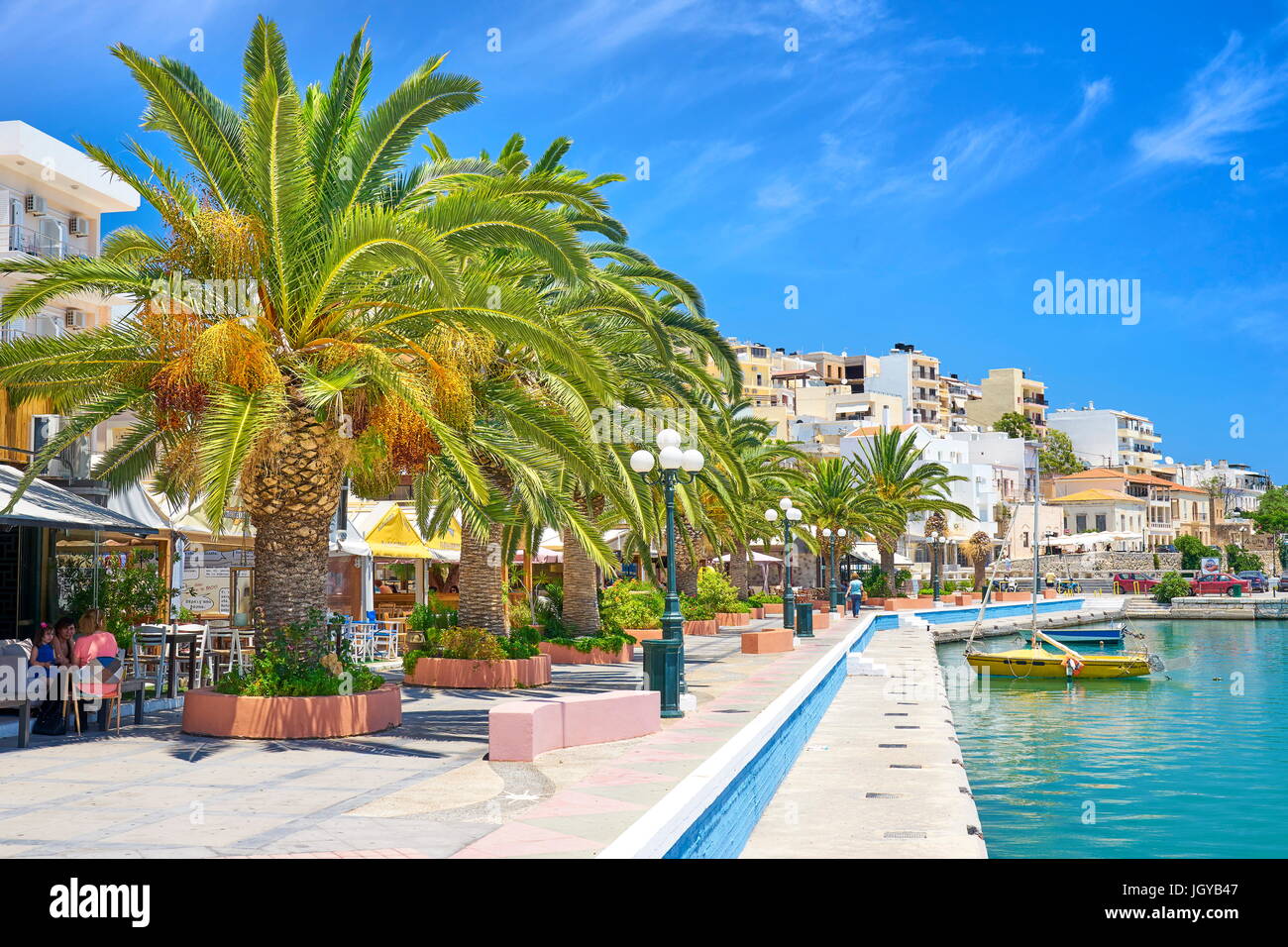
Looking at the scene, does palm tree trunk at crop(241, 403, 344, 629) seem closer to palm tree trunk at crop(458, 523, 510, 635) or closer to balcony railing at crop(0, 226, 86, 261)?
palm tree trunk at crop(458, 523, 510, 635)

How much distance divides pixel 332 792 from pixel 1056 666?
1156 inches

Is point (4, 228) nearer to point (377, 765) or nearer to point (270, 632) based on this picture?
point (270, 632)

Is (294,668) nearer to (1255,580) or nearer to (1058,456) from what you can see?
(1255,580)

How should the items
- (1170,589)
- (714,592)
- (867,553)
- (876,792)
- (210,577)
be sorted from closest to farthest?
1. (876,792)
2. (210,577)
3. (714,592)
4. (867,553)
5. (1170,589)

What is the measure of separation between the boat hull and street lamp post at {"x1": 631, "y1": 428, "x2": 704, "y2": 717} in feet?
70.0

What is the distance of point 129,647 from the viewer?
52.1 ft

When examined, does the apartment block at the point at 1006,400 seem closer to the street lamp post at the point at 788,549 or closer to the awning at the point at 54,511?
the street lamp post at the point at 788,549

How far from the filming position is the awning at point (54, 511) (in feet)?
43.1

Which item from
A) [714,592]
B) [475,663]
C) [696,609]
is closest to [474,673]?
[475,663]

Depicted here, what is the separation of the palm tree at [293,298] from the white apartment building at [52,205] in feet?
74.8

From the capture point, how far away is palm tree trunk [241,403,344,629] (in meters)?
13.0

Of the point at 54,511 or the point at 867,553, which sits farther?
the point at 867,553

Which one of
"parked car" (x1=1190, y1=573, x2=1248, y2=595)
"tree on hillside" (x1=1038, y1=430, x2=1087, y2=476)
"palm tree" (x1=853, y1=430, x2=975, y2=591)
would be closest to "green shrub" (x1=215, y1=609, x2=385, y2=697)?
"palm tree" (x1=853, y1=430, x2=975, y2=591)

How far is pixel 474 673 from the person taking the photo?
1848cm
